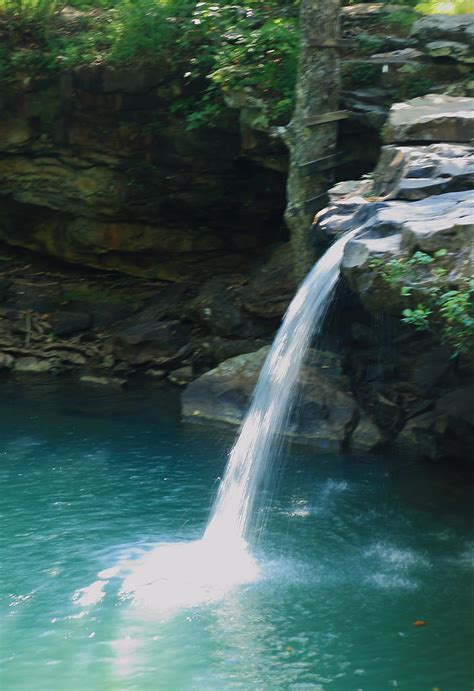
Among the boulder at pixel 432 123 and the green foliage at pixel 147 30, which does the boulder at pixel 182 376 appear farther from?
the boulder at pixel 432 123

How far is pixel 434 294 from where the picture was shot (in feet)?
19.6

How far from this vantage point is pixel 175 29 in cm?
1261

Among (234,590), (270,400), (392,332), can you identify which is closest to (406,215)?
(270,400)

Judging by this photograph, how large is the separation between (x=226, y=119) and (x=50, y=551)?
7.48m

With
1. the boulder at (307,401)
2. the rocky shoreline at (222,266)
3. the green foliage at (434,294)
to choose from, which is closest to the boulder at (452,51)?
the rocky shoreline at (222,266)

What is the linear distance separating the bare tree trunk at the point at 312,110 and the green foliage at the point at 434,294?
5.05m

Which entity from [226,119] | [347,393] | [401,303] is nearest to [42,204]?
[226,119]

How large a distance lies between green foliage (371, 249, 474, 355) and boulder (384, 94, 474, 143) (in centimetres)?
256

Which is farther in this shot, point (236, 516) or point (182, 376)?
point (182, 376)

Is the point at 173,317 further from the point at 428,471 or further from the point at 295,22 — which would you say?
the point at 428,471

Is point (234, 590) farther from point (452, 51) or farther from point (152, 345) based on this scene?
point (152, 345)

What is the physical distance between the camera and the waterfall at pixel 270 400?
25.7ft

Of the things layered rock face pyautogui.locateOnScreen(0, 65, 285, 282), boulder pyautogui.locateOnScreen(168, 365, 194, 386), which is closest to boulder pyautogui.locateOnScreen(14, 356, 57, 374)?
boulder pyautogui.locateOnScreen(168, 365, 194, 386)

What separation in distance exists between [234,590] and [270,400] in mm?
2693
